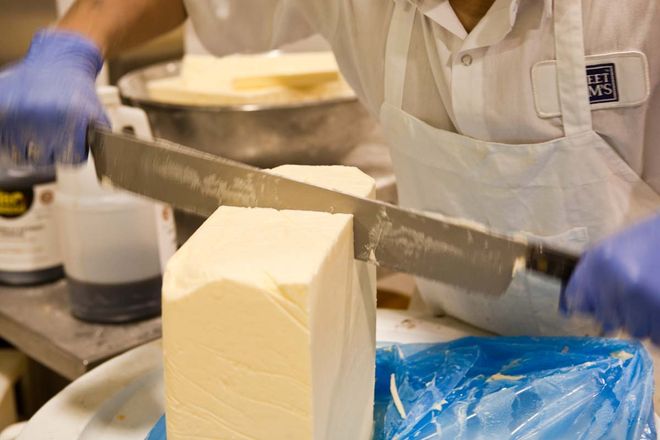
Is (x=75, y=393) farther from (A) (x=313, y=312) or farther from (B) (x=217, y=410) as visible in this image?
(A) (x=313, y=312)

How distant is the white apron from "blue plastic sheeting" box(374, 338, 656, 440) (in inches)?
3.5

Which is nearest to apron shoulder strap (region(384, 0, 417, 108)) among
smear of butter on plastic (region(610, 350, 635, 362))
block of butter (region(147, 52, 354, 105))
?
smear of butter on plastic (region(610, 350, 635, 362))

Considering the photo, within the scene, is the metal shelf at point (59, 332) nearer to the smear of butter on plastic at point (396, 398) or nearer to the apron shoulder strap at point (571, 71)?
the smear of butter on plastic at point (396, 398)

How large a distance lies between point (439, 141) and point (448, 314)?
31 cm

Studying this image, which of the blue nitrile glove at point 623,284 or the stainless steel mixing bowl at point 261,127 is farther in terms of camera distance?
the stainless steel mixing bowl at point 261,127

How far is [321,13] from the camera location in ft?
4.30

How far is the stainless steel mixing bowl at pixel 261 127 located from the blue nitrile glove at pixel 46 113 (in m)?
0.45

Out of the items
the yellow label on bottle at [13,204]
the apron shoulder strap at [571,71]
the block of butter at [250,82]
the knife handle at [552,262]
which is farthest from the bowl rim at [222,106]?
the knife handle at [552,262]

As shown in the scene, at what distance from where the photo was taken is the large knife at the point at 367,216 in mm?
777

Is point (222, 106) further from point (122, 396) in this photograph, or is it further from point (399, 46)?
point (122, 396)

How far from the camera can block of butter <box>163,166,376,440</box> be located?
70cm

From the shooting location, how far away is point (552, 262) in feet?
2.52

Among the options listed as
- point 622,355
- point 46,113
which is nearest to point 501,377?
point 622,355

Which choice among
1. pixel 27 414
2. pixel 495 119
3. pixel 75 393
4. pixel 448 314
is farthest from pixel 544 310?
pixel 27 414
